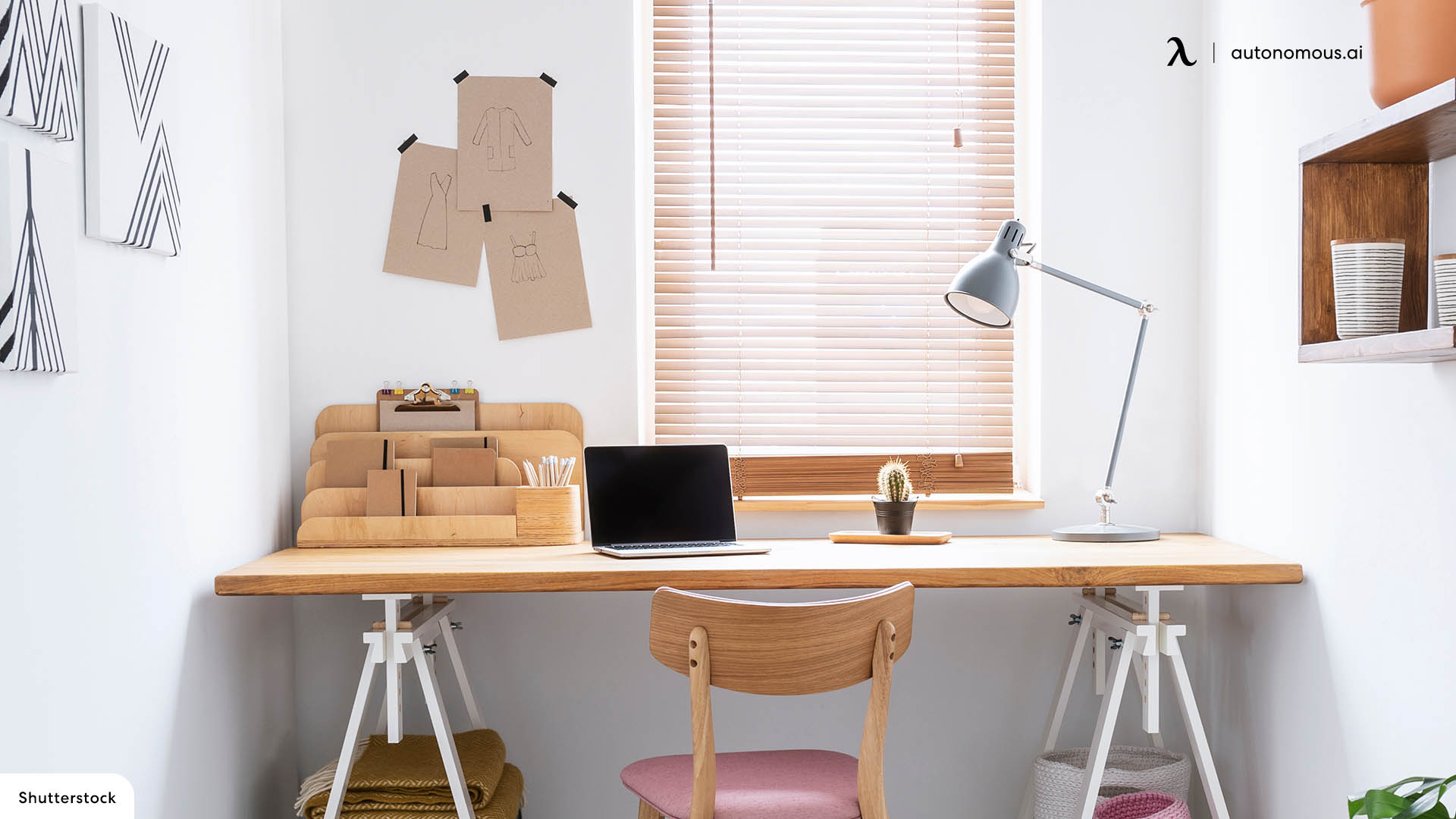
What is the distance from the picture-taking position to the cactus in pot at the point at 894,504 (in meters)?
2.21

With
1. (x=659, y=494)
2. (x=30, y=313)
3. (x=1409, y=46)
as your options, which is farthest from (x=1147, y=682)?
(x=30, y=313)

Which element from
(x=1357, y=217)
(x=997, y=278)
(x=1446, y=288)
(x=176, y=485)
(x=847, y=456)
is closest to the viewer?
(x=1446, y=288)

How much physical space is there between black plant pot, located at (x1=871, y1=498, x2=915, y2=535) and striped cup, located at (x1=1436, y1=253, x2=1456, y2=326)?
3.66 feet

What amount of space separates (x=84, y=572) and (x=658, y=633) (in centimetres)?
85

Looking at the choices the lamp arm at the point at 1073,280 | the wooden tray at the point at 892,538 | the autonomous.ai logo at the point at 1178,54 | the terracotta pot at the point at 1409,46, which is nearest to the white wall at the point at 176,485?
the wooden tray at the point at 892,538

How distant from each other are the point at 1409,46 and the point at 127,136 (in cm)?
183

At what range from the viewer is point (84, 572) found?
4.90ft

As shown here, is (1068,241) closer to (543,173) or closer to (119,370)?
(543,173)

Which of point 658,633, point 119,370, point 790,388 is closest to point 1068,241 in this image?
point 790,388

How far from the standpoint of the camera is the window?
7.97 ft

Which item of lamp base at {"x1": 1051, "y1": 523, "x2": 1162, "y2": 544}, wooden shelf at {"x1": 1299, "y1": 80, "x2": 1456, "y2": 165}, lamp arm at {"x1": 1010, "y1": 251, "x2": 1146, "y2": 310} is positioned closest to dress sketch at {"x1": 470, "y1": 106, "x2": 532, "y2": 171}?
lamp arm at {"x1": 1010, "y1": 251, "x2": 1146, "y2": 310}

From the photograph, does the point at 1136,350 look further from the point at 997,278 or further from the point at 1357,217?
the point at 1357,217

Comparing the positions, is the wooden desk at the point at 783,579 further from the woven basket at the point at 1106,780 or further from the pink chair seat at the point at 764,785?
the pink chair seat at the point at 764,785

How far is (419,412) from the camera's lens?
7.58 ft
